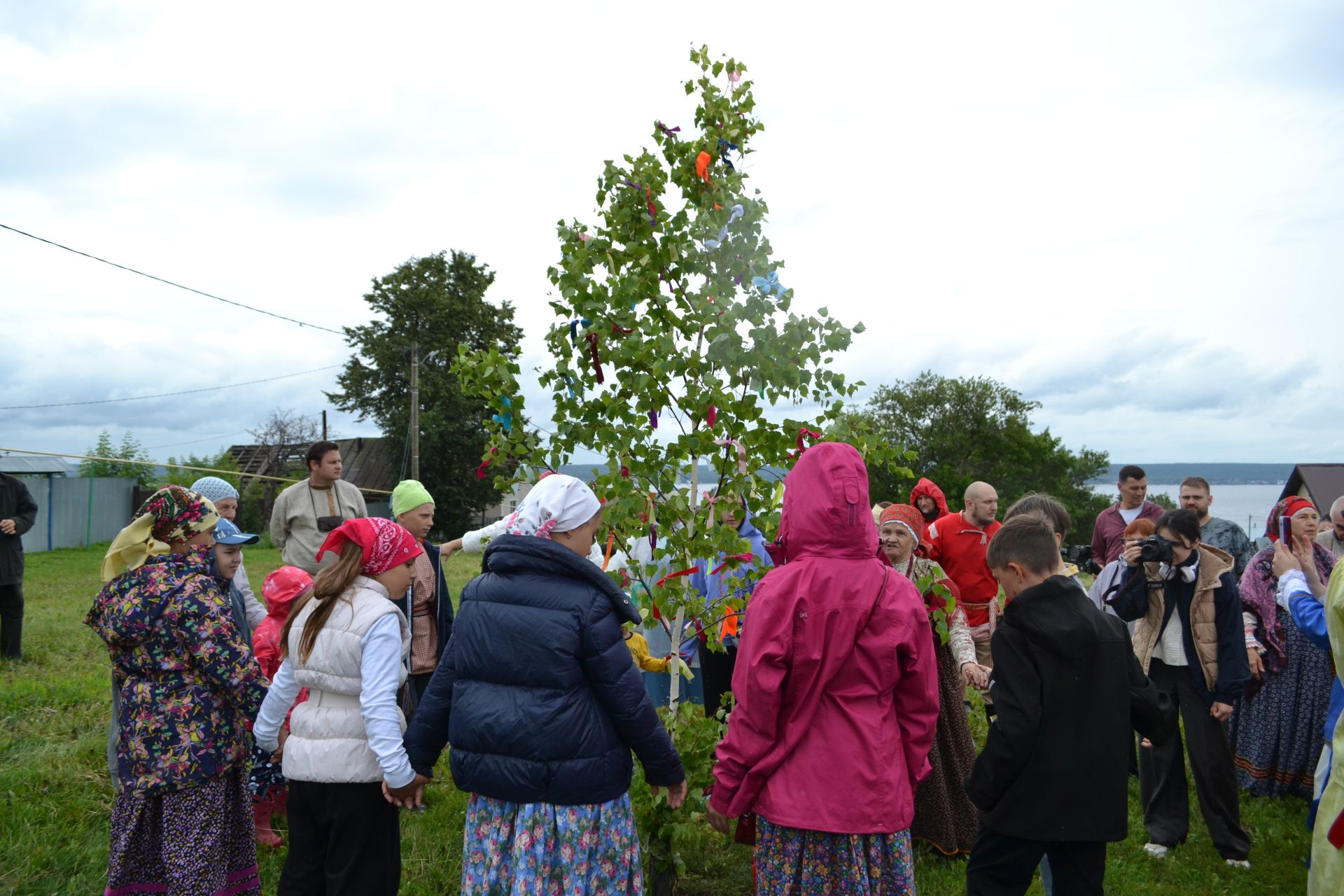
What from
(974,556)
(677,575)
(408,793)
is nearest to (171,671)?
(408,793)

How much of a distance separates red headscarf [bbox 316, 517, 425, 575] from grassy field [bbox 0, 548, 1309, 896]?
1902 millimetres

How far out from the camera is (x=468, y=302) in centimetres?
3738

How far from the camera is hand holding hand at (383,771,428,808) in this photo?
310 cm

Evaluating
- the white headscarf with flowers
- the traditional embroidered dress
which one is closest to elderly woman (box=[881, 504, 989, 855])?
the white headscarf with flowers

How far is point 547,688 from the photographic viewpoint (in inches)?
111

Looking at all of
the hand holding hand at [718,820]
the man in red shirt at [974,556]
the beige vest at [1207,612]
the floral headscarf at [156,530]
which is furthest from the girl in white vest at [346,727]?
the beige vest at [1207,612]

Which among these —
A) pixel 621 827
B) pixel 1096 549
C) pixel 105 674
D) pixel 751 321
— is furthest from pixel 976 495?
pixel 105 674

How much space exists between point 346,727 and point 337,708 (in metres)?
0.08

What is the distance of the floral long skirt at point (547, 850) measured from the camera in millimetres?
2818

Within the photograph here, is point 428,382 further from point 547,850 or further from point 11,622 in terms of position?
point 547,850

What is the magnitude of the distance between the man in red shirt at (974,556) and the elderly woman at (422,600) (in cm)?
303

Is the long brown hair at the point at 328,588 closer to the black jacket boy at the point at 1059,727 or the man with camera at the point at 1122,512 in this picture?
the black jacket boy at the point at 1059,727

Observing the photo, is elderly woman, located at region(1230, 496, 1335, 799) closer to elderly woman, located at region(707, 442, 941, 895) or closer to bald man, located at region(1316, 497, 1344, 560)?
bald man, located at region(1316, 497, 1344, 560)

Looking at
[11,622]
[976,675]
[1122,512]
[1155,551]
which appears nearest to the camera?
[976,675]
